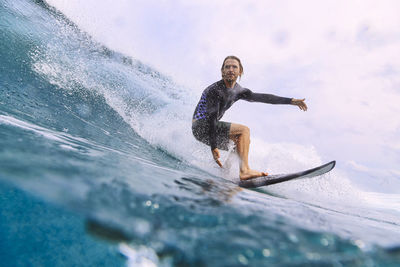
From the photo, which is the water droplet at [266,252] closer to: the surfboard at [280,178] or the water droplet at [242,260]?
the water droplet at [242,260]

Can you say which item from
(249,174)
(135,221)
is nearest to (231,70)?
(249,174)

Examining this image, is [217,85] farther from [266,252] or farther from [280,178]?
[266,252]

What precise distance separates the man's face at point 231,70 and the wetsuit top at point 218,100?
0.13 meters

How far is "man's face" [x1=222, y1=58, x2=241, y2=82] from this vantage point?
372cm

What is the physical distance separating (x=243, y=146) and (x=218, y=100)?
81 cm

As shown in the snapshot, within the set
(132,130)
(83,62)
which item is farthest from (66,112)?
(83,62)

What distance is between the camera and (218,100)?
368cm

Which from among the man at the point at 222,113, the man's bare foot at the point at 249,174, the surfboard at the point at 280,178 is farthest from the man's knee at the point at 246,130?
the surfboard at the point at 280,178

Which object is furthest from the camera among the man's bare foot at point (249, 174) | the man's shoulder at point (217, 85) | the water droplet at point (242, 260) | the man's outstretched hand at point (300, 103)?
the man's outstretched hand at point (300, 103)

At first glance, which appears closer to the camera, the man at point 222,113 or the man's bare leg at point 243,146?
the man's bare leg at point 243,146

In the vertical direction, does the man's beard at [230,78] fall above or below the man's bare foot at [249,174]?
above

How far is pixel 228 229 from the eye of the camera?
1.04 metres

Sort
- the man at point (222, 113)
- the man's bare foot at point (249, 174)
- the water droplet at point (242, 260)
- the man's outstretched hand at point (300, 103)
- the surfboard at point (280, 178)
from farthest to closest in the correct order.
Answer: the man's outstretched hand at point (300, 103) < the man at point (222, 113) < the man's bare foot at point (249, 174) < the surfboard at point (280, 178) < the water droplet at point (242, 260)

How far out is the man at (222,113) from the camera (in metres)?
3.55
